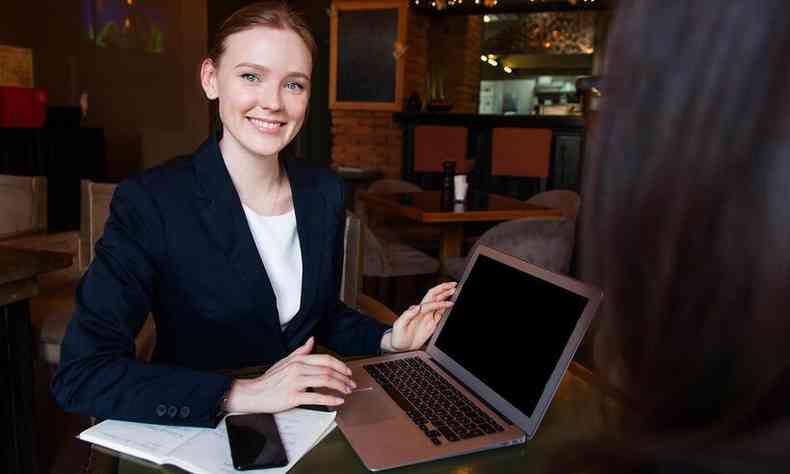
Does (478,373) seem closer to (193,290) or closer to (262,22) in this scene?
(193,290)

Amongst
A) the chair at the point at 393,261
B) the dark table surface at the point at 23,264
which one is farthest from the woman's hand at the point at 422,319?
the chair at the point at 393,261

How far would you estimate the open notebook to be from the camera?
85cm

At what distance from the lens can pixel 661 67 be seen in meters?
0.34

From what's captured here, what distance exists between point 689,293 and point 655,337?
0.03m

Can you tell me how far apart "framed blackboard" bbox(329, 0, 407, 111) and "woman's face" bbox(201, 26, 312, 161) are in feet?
16.3

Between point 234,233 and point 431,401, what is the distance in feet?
1.76

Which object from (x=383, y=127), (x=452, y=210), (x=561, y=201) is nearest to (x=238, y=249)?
(x=452, y=210)

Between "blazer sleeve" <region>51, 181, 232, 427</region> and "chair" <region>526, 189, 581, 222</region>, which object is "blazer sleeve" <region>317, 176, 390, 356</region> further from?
"chair" <region>526, 189, 581, 222</region>

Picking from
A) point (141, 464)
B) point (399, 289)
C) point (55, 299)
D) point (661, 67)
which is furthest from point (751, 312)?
point (399, 289)

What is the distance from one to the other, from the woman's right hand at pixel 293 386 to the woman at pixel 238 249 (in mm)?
222

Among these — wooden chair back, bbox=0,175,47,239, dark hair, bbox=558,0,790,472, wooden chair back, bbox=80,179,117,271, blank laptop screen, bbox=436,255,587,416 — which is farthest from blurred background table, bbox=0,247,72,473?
dark hair, bbox=558,0,790,472

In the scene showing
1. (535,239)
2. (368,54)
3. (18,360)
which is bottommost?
(18,360)

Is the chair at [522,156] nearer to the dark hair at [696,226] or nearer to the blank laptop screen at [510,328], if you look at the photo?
the blank laptop screen at [510,328]

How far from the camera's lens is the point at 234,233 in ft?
4.29
